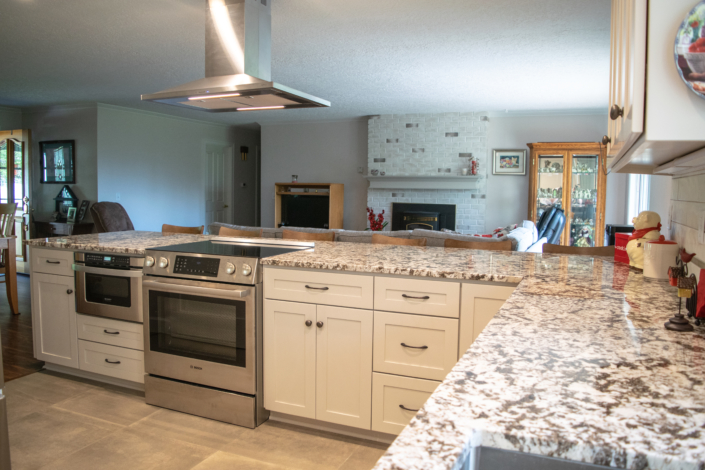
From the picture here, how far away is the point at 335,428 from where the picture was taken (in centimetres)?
237

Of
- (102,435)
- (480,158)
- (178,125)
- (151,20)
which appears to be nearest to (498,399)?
(102,435)

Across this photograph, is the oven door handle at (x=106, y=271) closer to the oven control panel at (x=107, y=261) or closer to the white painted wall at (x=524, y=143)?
the oven control panel at (x=107, y=261)

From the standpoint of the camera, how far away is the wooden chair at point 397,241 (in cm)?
304

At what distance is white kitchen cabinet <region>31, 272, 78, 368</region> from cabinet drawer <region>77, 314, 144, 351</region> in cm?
9

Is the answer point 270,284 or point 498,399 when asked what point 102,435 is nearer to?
point 270,284

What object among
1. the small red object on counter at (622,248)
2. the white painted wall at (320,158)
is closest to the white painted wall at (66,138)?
the white painted wall at (320,158)

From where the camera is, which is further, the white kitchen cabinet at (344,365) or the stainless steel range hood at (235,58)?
the stainless steel range hood at (235,58)

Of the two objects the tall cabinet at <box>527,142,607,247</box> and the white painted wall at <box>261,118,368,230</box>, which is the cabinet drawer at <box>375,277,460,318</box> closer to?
the tall cabinet at <box>527,142,607,247</box>

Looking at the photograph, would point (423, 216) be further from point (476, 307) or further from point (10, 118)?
point (10, 118)

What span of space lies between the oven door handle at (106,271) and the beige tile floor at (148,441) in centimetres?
71

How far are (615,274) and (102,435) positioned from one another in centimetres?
246

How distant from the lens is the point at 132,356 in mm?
2797

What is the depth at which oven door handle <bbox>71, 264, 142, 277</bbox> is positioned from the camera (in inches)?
107

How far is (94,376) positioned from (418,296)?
2172 millimetres
